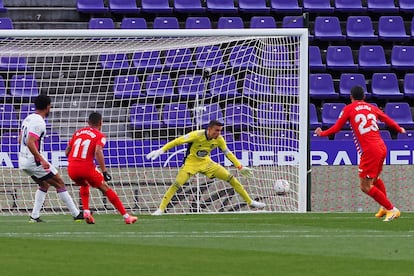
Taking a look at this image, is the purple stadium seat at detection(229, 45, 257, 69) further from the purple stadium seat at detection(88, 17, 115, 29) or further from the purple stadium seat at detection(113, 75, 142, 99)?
the purple stadium seat at detection(88, 17, 115, 29)

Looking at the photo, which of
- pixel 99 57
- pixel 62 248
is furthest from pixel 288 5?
pixel 62 248

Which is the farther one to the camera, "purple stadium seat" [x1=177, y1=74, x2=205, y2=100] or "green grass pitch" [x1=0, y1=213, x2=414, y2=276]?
"purple stadium seat" [x1=177, y1=74, x2=205, y2=100]

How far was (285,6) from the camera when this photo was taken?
93.8 ft

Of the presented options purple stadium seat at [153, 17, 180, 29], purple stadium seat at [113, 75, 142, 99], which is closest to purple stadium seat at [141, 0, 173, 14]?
purple stadium seat at [153, 17, 180, 29]

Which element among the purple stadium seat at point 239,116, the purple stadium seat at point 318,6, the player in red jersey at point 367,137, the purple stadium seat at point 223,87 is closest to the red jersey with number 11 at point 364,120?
the player in red jersey at point 367,137

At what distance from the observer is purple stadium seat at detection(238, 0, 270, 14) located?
93.1 ft

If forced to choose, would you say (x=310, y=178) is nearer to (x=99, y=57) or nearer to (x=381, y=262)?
(x=99, y=57)

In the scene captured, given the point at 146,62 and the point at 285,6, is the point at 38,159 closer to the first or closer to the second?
the point at 146,62

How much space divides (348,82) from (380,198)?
1083cm

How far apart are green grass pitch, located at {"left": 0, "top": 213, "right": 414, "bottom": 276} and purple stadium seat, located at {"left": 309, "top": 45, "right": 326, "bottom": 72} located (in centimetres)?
1023

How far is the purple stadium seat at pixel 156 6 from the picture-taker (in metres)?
27.8

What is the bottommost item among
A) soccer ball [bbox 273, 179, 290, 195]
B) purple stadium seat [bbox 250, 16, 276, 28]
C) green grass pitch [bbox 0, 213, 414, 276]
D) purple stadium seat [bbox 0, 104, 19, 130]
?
green grass pitch [bbox 0, 213, 414, 276]

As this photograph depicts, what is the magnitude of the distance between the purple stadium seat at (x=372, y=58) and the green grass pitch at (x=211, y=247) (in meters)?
11.0

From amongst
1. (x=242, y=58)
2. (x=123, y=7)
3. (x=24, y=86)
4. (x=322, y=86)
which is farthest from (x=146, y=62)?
(x=322, y=86)
